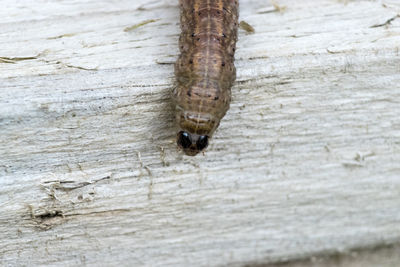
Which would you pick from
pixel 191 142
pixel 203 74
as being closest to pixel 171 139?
pixel 191 142

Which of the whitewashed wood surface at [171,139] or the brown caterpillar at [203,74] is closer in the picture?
the brown caterpillar at [203,74]

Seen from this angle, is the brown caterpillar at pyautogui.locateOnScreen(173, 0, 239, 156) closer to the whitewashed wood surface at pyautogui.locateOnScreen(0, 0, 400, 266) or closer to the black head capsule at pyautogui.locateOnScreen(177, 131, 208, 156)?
the black head capsule at pyautogui.locateOnScreen(177, 131, 208, 156)

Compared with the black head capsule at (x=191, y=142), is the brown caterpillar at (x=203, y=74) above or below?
above

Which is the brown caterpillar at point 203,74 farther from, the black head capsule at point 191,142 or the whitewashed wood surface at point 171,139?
the whitewashed wood surface at point 171,139

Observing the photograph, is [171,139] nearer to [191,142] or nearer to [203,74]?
[191,142]

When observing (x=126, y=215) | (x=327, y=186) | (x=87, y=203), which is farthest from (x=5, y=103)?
(x=327, y=186)

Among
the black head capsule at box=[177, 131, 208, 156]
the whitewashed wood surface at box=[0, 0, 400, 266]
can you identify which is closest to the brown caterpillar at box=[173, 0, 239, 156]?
the black head capsule at box=[177, 131, 208, 156]

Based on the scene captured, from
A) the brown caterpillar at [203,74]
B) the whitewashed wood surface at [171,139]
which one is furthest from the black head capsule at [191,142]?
the whitewashed wood surface at [171,139]
